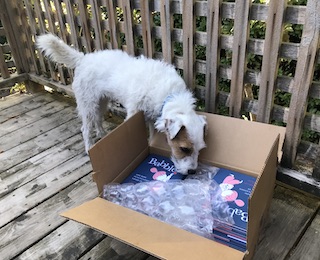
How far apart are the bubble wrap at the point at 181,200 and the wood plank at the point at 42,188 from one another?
0.53m

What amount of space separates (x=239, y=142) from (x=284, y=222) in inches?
19.0

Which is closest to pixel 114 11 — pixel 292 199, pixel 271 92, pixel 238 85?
pixel 238 85

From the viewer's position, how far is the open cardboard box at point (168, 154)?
1.25 m

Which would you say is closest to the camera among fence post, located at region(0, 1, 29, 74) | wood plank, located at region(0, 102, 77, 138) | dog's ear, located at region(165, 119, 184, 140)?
dog's ear, located at region(165, 119, 184, 140)

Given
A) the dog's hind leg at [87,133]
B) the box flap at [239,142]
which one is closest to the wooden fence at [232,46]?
the box flap at [239,142]

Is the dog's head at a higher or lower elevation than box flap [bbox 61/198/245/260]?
higher

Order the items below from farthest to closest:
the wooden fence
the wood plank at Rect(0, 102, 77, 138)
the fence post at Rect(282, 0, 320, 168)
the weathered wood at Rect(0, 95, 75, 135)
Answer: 1. the weathered wood at Rect(0, 95, 75, 135)
2. the wood plank at Rect(0, 102, 77, 138)
3. the wooden fence
4. the fence post at Rect(282, 0, 320, 168)

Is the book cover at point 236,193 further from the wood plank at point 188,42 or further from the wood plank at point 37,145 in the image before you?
the wood plank at point 37,145

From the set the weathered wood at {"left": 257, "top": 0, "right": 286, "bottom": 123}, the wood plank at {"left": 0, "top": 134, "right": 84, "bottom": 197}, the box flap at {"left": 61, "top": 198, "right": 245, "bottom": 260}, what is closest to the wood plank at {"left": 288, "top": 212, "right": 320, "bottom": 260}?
the box flap at {"left": 61, "top": 198, "right": 245, "bottom": 260}

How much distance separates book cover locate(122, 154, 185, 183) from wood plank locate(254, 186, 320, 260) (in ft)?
1.76

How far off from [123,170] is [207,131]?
0.54 m

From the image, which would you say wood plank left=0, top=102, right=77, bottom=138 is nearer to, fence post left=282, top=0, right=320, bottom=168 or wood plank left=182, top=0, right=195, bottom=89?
wood plank left=182, top=0, right=195, bottom=89

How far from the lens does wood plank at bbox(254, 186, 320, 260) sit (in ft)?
5.08

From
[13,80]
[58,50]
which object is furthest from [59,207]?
[13,80]
